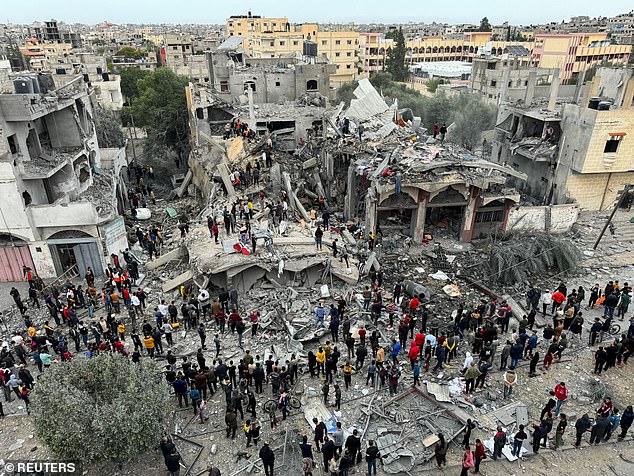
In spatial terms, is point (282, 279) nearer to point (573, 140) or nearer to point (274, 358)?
point (274, 358)

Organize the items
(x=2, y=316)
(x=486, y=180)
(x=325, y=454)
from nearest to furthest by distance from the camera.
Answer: (x=325, y=454) → (x=2, y=316) → (x=486, y=180)

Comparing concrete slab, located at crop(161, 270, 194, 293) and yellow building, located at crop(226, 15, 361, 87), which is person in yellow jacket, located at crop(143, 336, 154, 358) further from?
yellow building, located at crop(226, 15, 361, 87)

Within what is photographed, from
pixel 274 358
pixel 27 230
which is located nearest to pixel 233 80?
pixel 27 230

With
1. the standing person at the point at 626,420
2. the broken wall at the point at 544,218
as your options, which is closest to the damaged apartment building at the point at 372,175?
the broken wall at the point at 544,218

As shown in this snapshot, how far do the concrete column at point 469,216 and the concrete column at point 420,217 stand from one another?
2074 millimetres

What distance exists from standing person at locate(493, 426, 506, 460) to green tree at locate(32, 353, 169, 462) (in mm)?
8154

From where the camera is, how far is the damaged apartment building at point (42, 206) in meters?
19.2

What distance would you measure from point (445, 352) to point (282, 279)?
23.9ft

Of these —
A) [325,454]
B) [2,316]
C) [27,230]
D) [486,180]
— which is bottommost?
[2,316]

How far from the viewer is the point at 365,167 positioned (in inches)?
908

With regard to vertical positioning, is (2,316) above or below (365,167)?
below

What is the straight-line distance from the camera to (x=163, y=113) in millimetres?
37938

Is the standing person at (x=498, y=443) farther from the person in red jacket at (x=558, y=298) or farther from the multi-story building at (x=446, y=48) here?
the multi-story building at (x=446, y=48)

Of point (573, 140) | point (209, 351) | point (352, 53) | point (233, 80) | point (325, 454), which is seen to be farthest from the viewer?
point (352, 53)
